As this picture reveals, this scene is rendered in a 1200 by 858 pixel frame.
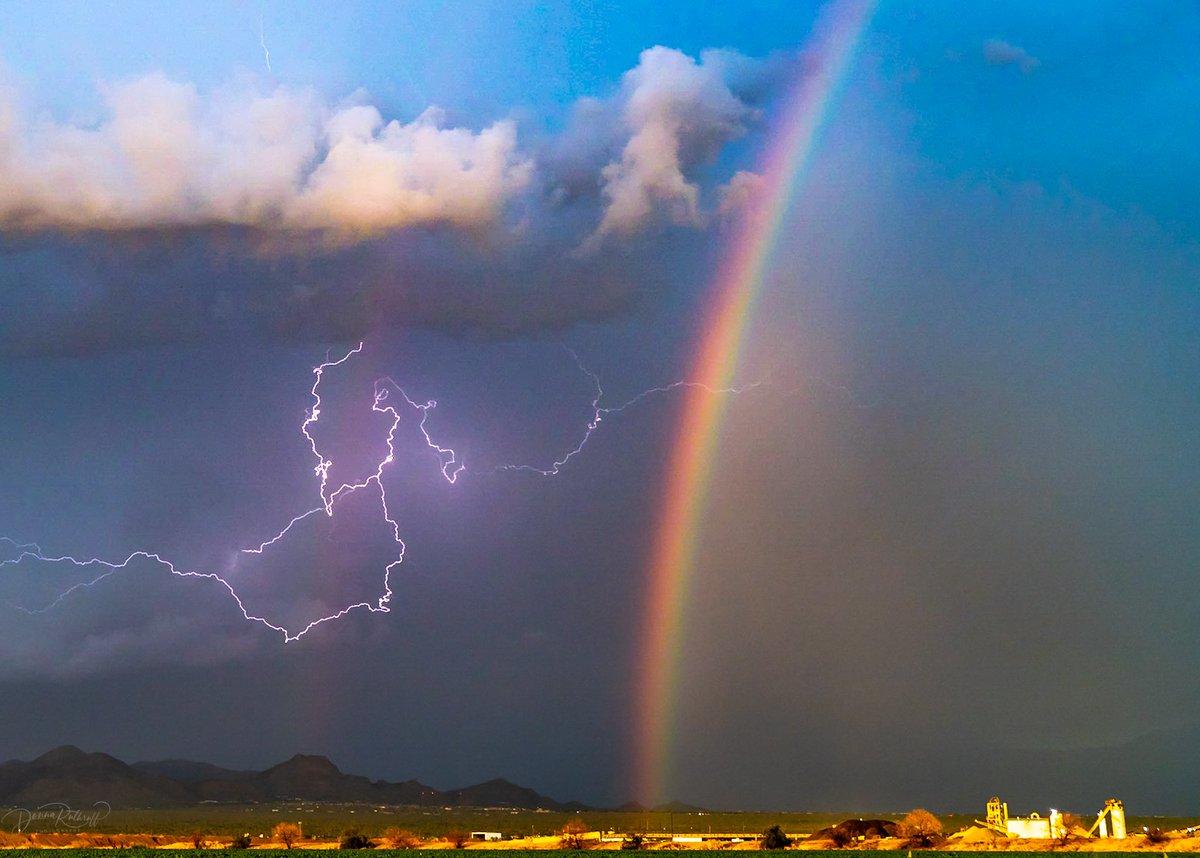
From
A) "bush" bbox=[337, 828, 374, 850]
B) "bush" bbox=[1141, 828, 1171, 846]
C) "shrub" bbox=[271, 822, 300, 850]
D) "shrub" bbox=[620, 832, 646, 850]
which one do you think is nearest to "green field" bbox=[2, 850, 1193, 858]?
"shrub" bbox=[620, 832, 646, 850]

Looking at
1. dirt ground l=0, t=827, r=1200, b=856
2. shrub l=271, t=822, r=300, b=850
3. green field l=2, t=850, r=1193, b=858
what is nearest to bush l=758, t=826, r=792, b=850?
dirt ground l=0, t=827, r=1200, b=856

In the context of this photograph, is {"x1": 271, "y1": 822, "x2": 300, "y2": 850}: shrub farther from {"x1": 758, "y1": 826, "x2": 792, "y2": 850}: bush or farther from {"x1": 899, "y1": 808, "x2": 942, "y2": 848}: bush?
{"x1": 899, "y1": 808, "x2": 942, "y2": 848}: bush

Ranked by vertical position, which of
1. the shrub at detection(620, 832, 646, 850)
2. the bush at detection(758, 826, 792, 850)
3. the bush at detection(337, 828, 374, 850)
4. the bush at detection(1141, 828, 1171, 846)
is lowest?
the bush at detection(337, 828, 374, 850)

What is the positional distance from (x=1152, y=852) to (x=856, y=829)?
2829cm

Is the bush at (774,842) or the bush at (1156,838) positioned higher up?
the bush at (1156,838)

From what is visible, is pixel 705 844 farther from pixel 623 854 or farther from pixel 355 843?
pixel 355 843

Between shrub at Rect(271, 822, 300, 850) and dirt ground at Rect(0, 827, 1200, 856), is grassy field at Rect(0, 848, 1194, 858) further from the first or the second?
shrub at Rect(271, 822, 300, 850)

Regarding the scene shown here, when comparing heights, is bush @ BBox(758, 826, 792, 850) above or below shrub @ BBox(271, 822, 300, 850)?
above

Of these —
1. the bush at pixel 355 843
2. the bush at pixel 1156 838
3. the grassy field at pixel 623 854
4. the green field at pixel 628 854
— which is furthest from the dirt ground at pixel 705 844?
the grassy field at pixel 623 854

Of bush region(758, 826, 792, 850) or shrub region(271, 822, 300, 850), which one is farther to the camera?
shrub region(271, 822, 300, 850)

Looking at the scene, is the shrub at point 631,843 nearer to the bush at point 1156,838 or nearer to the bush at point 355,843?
the bush at point 355,843

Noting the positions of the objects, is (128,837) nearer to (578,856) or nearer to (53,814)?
(53,814)

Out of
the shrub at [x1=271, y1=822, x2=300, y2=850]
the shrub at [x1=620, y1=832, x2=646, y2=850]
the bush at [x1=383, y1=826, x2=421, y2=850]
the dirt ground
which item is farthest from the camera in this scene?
the shrub at [x1=271, y1=822, x2=300, y2=850]

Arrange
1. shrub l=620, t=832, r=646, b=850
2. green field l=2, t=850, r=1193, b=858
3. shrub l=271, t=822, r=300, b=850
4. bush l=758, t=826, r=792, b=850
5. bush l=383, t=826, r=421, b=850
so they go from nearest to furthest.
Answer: green field l=2, t=850, r=1193, b=858, shrub l=620, t=832, r=646, b=850, bush l=758, t=826, r=792, b=850, bush l=383, t=826, r=421, b=850, shrub l=271, t=822, r=300, b=850
